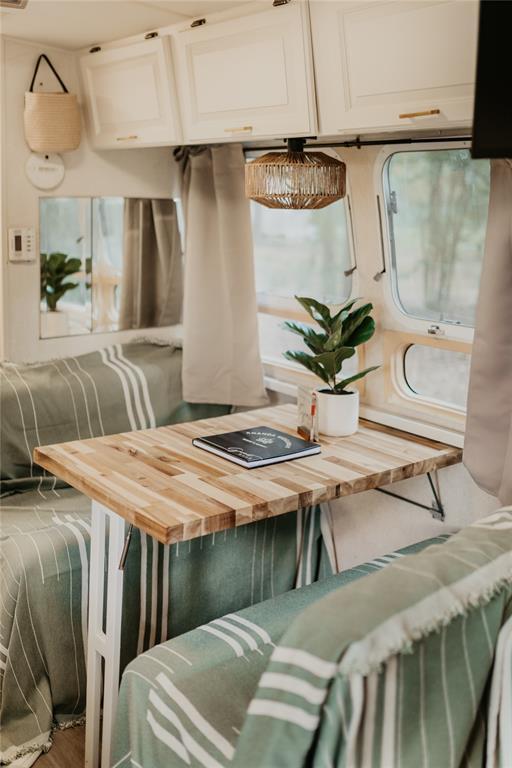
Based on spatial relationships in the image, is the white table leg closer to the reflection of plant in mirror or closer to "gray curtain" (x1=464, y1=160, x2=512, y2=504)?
"gray curtain" (x1=464, y1=160, x2=512, y2=504)

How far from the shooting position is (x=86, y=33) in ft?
9.59

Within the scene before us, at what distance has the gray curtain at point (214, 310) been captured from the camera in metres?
3.29

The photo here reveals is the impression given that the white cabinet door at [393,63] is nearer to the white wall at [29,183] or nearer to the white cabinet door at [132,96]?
the white cabinet door at [132,96]

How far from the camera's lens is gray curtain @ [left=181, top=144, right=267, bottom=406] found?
3.29 m

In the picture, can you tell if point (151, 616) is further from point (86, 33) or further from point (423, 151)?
point (86, 33)

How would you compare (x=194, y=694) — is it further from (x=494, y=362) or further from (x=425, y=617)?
(x=494, y=362)

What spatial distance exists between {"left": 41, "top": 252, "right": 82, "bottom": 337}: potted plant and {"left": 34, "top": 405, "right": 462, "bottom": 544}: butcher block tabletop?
2.85 ft

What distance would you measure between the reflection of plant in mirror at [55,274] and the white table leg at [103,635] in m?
1.33

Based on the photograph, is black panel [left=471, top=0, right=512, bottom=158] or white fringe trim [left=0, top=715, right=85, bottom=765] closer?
black panel [left=471, top=0, right=512, bottom=158]

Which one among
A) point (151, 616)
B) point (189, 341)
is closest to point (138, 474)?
point (151, 616)

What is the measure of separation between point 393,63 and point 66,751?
2.13 m

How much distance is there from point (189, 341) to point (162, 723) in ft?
5.72

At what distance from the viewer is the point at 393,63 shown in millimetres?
2158

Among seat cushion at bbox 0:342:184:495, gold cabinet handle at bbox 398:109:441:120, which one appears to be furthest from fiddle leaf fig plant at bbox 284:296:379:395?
seat cushion at bbox 0:342:184:495
